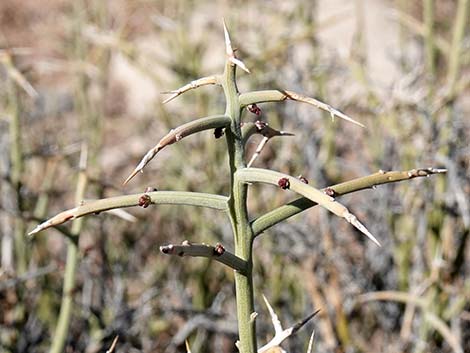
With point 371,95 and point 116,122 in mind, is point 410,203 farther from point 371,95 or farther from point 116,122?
point 116,122

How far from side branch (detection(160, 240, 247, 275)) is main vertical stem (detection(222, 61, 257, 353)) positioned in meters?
0.02

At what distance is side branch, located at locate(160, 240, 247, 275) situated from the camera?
86 centimetres

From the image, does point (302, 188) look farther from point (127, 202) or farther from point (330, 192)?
point (127, 202)

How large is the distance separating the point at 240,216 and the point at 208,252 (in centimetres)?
9

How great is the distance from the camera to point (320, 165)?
2635 millimetres

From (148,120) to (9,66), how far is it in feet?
9.50

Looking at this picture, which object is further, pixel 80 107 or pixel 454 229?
pixel 80 107

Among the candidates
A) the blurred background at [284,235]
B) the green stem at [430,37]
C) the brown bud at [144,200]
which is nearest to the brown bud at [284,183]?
the brown bud at [144,200]

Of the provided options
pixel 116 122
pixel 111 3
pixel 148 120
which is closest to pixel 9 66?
pixel 148 120

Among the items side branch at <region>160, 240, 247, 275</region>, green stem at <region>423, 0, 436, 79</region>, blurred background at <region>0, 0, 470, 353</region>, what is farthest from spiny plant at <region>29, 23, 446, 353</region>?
green stem at <region>423, 0, 436, 79</region>

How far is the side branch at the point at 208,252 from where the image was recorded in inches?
33.8

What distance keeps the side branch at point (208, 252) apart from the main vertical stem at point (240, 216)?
0.05 ft

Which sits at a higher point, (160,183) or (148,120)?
(148,120)

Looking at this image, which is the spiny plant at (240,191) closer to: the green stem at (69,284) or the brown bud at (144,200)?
the brown bud at (144,200)
